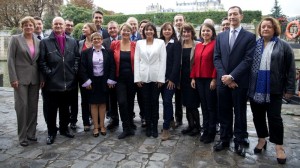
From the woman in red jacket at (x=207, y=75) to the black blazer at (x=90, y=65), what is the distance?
140 centimetres

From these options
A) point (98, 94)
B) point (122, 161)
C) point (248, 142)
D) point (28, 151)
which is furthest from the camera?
point (98, 94)

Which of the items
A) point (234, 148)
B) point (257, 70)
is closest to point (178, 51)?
point (257, 70)

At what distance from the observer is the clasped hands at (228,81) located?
381cm

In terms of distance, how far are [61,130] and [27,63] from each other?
4.34 ft

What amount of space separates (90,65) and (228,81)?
7.57 ft

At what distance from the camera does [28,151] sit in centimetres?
415

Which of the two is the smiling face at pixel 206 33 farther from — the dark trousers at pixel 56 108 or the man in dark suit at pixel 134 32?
the dark trousers at pixel 56 108

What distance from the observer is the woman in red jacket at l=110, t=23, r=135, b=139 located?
4.69 m

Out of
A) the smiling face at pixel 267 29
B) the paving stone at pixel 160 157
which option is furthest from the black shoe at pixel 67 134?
the smiling face at pixel 267 29

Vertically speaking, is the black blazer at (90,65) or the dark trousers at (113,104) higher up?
the black blazer at (90,65)

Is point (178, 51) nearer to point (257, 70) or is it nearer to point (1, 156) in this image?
point (257, 70)

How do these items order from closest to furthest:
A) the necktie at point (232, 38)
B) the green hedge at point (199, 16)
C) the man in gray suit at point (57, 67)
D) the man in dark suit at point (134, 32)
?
the necktie at point (232, 38) < the man in gray suit at point (57, 67) < the man in dark suit at point (134, 32) < the green hedge at point (199, 16)

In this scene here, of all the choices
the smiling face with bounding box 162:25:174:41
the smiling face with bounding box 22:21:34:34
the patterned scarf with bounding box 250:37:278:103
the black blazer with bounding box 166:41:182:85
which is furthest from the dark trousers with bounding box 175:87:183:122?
the smiling face with bounding box 22:21:34:34

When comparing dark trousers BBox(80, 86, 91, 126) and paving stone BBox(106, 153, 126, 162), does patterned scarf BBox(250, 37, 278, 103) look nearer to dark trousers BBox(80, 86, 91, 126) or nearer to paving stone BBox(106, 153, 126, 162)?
paving stone BBox(106, 153, 126, 162)
